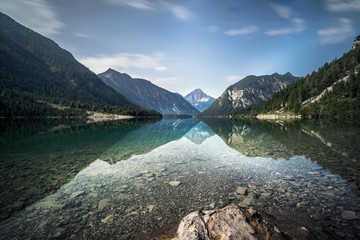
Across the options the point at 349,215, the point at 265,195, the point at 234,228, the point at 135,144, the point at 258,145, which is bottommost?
the point at 135,144

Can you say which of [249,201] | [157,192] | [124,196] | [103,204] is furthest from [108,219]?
[249,201]

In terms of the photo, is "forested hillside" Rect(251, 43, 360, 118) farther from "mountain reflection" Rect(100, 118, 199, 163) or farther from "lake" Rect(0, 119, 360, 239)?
"lake" Rect(0, 119, 360, 239)

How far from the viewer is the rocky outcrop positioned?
4902 millimetres

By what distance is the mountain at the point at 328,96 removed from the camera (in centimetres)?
10966

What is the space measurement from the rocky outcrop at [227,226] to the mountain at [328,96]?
142 m

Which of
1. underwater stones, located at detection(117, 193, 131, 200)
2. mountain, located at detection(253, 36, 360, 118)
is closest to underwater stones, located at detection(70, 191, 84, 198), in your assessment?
underwater stones, located at detection(117, 193, 131, 200)

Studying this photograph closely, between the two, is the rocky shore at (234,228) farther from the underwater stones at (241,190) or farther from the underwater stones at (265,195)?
the underwater stones at (241,190)

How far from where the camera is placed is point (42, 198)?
1047cm

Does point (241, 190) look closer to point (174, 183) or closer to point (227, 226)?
point (174, 183)

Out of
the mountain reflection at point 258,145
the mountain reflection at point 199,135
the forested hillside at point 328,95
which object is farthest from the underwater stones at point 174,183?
the forested hillside at point 328,95

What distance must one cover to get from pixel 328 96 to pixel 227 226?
174846 millimetres

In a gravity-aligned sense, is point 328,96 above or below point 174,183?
above

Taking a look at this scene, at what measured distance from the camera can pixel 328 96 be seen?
130 metres

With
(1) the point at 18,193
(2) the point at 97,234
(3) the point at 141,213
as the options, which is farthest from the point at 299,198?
(1) the point at 18,193
